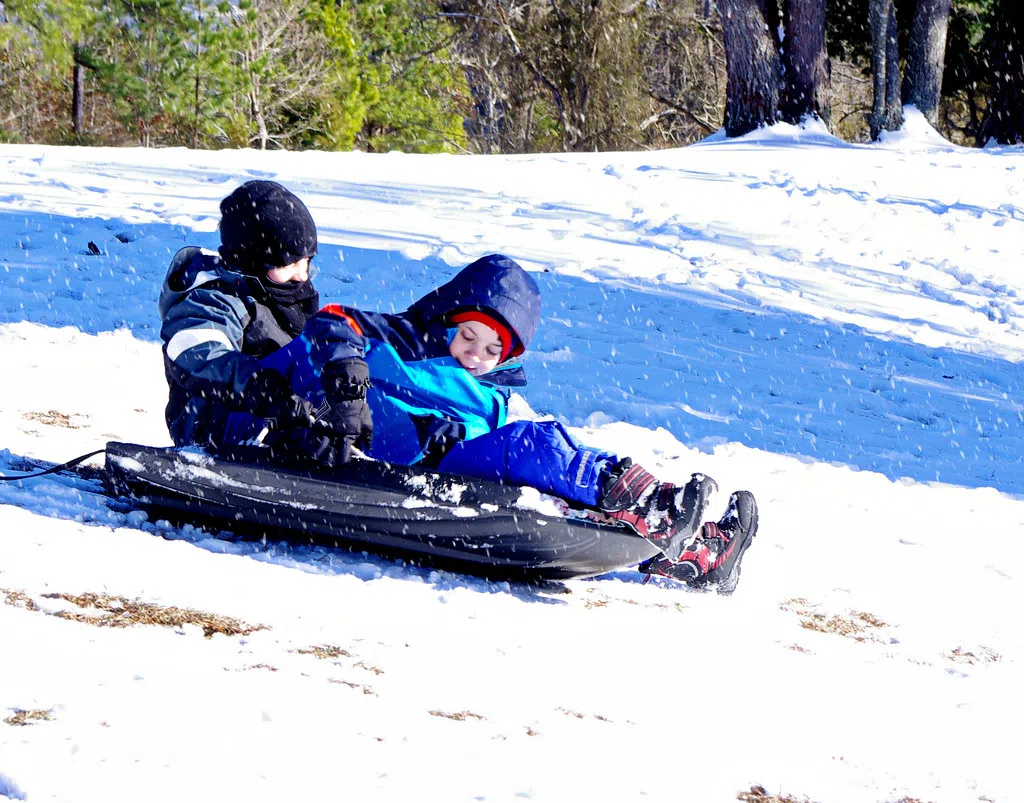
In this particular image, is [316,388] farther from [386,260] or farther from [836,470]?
[386,260]

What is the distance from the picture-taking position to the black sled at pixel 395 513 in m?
3.00

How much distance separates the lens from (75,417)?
4.37m

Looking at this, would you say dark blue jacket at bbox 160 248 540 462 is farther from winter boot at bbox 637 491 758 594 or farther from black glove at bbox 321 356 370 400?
winter boot at bbox 637 491 758 594

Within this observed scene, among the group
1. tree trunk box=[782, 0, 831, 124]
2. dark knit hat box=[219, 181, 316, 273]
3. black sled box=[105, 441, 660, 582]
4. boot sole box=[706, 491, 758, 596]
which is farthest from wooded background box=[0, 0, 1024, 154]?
black sled box=[105, 441, 660, 582]

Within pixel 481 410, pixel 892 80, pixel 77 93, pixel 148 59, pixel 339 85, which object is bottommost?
pixel 481 410

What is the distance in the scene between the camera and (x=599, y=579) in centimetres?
344

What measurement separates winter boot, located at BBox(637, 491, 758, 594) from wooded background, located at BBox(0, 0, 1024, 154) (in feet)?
→ 38.1

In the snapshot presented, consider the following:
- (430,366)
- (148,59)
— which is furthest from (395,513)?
(148,59)

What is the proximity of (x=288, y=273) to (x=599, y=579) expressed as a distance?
4.24ft

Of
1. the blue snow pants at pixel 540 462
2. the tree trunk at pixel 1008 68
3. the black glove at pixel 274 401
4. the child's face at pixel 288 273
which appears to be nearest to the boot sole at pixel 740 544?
the blue snow pants at pixel 540 462

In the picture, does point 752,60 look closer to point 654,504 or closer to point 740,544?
point 740,544

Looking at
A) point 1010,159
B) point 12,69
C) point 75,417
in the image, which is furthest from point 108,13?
point 75,417

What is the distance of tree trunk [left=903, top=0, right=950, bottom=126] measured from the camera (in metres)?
13.5

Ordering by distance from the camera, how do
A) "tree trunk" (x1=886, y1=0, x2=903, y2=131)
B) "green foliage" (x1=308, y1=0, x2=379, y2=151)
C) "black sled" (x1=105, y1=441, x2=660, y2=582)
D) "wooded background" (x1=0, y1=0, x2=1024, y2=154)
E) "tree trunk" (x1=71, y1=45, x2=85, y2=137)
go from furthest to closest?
1. "tree trunk" (x1=71, y1=45, x2=85, y2=137)
2. "green foliage" (x1=308, y1=0, x2=379, y2=151)
3. "wooded background" (x1=0, y1=0, x2=1024, y2=154)
4. "tree trunk" (x1=886, y1=0, x2=903, y2=131)
5. "black sled" (x1=105, y1=441, x2=660, y2=582)
